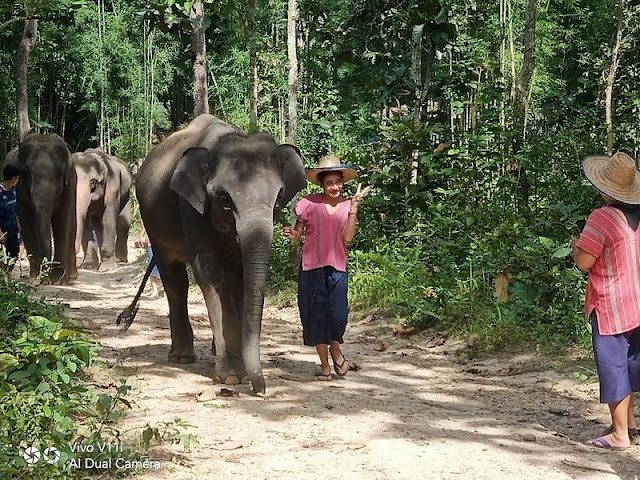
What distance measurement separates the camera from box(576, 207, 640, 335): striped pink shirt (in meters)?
5.57

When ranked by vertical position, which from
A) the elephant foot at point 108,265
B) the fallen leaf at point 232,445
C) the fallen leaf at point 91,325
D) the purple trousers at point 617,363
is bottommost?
the fallen leaf at point 232,445

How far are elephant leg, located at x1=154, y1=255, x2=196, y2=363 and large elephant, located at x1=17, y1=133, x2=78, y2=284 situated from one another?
15.1ft

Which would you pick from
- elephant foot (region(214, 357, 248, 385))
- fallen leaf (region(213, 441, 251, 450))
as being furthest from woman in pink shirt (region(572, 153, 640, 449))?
elephant foot (region(214, 357, 248, 385))

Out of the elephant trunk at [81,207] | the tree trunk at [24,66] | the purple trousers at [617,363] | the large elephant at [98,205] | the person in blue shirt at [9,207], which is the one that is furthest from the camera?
the tree trunk at [24,66]

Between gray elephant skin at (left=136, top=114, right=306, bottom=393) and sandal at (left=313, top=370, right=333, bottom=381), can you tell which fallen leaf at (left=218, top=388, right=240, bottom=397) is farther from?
sandal at (left=313, top=370, right=333, bottom=381)

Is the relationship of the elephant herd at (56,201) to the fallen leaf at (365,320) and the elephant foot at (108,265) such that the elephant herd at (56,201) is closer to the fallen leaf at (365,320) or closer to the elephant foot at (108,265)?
the elephant foot at (108,265)

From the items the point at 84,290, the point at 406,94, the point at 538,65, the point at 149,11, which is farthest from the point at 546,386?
the point at 538,65

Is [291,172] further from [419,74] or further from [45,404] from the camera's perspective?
[419,74]

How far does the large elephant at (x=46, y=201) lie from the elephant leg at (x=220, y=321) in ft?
19.5

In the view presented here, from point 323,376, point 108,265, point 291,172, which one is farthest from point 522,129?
point 108,265

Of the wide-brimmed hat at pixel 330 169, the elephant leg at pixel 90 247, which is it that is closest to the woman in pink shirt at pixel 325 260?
the wide-brimmed hat at pixel 330 169

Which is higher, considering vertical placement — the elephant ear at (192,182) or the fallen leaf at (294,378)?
the elephant ear at (192,182)

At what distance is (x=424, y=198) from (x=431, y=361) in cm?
375

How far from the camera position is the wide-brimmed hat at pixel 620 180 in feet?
18.5
